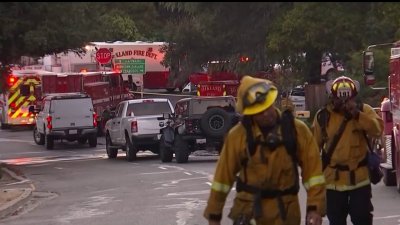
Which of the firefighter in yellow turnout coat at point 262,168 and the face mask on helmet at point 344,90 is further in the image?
the face mask on helmet at point 344,90

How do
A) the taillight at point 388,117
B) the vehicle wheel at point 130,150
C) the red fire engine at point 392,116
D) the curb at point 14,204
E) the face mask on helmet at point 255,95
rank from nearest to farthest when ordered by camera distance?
the face mask on helmet at point 255,95
the red fire engine at point 392,116
the curb at point 14,204
the taillight at point 388,117
the vehicle wheel at point 130,150

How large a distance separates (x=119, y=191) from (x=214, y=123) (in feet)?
18.2

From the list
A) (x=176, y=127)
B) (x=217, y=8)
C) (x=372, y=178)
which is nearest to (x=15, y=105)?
(x=176, y=127)

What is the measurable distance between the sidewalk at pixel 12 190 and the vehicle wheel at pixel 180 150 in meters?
4.24

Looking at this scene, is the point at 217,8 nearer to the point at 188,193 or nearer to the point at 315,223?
the point at 315,223

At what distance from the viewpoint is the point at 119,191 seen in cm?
1983

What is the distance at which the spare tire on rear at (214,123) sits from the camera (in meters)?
24.4

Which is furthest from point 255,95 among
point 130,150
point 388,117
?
point 130,150

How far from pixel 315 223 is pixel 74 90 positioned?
1403 inches

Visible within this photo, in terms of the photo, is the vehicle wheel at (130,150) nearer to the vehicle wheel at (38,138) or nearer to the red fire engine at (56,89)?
the vehicle wheel at (38,138)

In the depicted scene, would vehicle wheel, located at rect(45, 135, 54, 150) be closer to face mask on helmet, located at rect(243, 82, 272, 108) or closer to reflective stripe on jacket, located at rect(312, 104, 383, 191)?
reflective stripe on jacket, located at rect(312, 104, 383, 191)

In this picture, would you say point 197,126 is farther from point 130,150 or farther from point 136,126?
point 130,150

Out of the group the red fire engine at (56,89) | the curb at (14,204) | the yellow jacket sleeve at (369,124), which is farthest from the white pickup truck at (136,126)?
the yellow jacket sleeve at (369,124)

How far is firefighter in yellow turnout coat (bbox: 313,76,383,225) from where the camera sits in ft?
28.2
